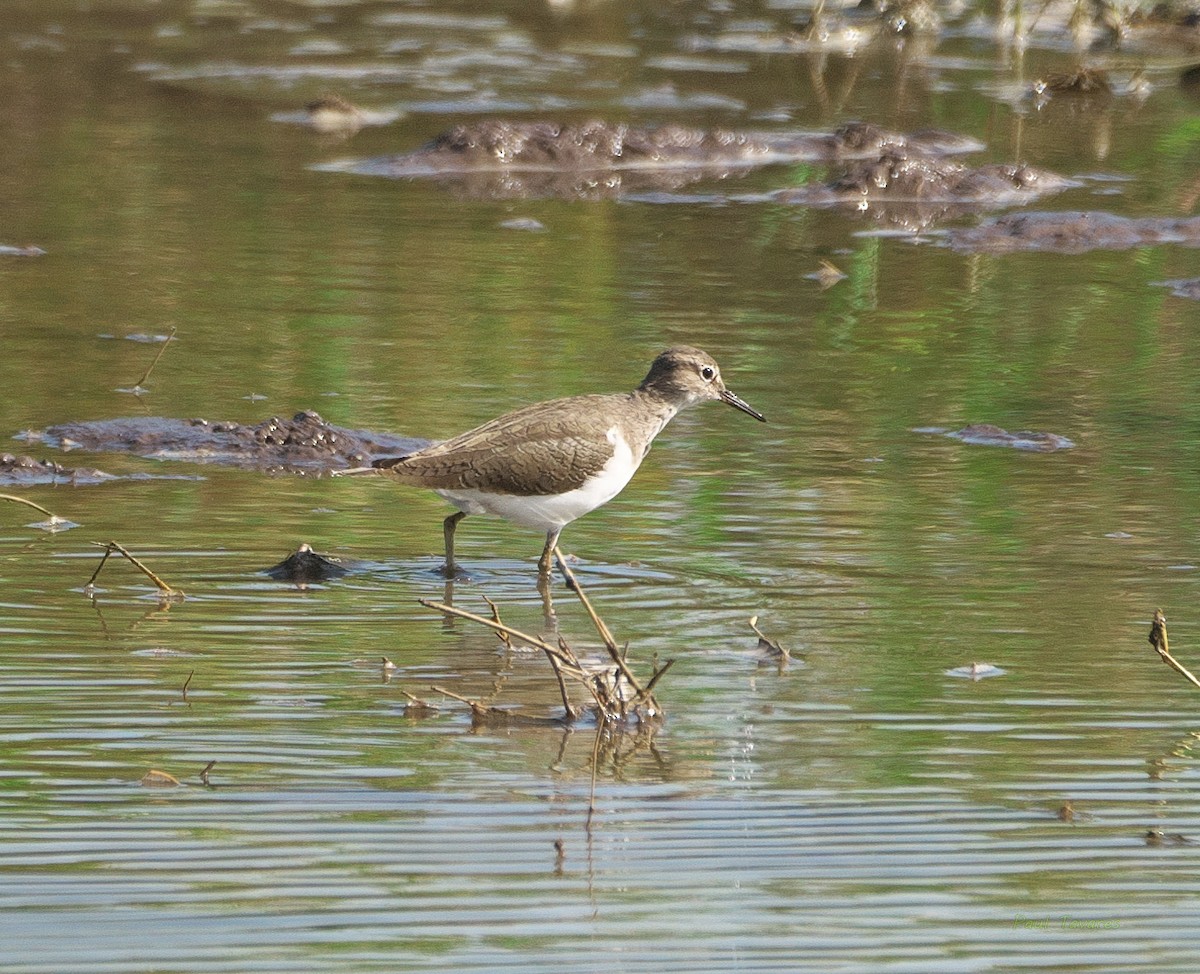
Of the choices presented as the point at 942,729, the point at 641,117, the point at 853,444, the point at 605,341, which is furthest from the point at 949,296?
the point at 942,729

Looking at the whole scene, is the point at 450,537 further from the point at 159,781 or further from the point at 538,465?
the point at 159,781

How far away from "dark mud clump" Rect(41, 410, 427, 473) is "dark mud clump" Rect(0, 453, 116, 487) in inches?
15.4

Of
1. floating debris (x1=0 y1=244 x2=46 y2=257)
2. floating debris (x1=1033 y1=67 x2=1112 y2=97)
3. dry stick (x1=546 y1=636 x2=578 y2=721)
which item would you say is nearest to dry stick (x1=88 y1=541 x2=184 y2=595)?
dry stick (x1=546 y1=636 x2=578 y2=721)

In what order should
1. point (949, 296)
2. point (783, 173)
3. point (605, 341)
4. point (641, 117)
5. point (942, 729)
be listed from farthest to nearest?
1. point (641, 117)
2. point (783, 173)
3. point (949, 296)
4. point (605, 341)
5. point (942, 729)

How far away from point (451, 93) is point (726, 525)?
1000 centimetres

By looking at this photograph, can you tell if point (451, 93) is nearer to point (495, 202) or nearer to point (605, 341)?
point (495, 202)

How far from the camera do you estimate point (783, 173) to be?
15.2m

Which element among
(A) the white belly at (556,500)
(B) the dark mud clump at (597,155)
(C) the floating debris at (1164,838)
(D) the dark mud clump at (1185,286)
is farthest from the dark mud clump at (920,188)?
(C) the floating debris at (1164,838)

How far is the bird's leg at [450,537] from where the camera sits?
25.1ft

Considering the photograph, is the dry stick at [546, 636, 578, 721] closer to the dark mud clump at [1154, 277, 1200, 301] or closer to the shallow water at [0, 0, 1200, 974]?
the shallow water at [0, 0, 1200, 974]

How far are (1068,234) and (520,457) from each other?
6569mm

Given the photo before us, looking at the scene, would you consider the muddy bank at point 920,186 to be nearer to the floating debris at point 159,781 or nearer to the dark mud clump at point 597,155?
the dark mud clump at point 597,155

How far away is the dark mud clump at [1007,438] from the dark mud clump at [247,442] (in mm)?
2223

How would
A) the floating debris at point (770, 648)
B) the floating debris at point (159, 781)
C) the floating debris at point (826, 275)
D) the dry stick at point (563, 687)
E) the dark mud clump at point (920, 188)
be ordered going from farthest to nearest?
1. the dark mud clump at point (920, 188)
2. the floating debris at point (826, 275)
3. the floating debris at point (770, 648)
4. the dry stick at point (563, 687)
5. the floating debris at point (159, 781)
